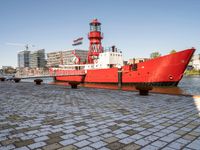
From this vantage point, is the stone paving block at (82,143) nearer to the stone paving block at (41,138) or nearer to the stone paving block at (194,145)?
the stone paving block at (41,138)

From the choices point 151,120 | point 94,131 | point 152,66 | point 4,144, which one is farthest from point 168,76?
point 4,144

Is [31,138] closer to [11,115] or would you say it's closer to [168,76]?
[11,115]

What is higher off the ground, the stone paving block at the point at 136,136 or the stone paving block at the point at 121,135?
the stone paving block at the point at 121,135

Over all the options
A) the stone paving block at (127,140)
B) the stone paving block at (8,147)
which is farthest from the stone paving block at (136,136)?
the stone paving block at (8,147)

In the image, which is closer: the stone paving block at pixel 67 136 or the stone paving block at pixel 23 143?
the stone paving block at pixel 23 143

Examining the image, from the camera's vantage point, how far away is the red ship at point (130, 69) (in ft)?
74.9

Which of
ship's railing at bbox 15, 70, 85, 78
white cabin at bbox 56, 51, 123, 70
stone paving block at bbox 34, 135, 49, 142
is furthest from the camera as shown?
white cabin at bbox 56, 51, 123, 70

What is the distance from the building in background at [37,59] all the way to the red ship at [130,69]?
15178 centimetres

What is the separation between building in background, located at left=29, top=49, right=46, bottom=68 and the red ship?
152 meters

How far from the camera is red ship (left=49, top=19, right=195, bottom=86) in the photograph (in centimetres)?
2283

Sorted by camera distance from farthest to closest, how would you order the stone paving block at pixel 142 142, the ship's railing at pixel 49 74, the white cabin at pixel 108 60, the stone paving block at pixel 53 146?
1. the white cabin at pixel 108 60
2. the ship's railing at pixel 49 74
3. the stone paving block at pixel 142 142
4. the stone paving block at pixel 53 146

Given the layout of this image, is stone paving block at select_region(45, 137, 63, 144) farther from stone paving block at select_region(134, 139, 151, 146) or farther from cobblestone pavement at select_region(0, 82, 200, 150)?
stone paving block at select_region(134, 139, 151, 146)

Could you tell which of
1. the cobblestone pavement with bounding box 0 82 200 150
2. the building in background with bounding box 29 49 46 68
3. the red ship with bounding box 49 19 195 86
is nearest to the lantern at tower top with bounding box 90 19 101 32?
the red ship with bounding box 49 19 195 86

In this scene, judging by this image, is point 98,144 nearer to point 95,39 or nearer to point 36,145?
point 36,145
